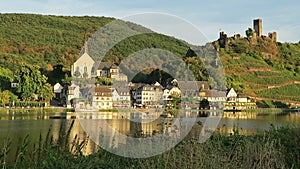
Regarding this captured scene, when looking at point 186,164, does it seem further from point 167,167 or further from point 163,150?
point 163,150

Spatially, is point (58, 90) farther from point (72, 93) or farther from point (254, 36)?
point (254, 36)

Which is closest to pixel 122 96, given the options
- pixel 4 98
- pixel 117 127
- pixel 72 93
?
pixel 4 98

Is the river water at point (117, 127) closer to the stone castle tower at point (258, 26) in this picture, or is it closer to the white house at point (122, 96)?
the white house at point (122, 96)

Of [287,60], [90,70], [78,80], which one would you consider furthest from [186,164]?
[287,60]

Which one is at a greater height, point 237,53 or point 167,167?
point 237,53

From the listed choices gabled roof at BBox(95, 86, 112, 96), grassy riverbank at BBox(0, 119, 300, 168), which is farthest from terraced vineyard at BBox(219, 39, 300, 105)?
grassy riverbank at BBox(0, 119, 300, 168)

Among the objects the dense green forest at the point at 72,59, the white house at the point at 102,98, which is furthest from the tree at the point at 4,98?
the white house at the point at 102,98

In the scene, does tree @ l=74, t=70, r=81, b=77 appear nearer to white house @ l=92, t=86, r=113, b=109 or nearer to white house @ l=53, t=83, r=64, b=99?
white house @ l=53, t=83, r=64, b=99

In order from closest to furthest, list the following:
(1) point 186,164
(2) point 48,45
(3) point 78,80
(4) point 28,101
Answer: (1) point 186,164 < (4) point 28,101 < (3) point 78,80 < (2) point 48,45

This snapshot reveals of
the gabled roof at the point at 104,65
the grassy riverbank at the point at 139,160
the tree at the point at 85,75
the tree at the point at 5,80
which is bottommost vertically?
the grassy riverbank at the point at 139,160
